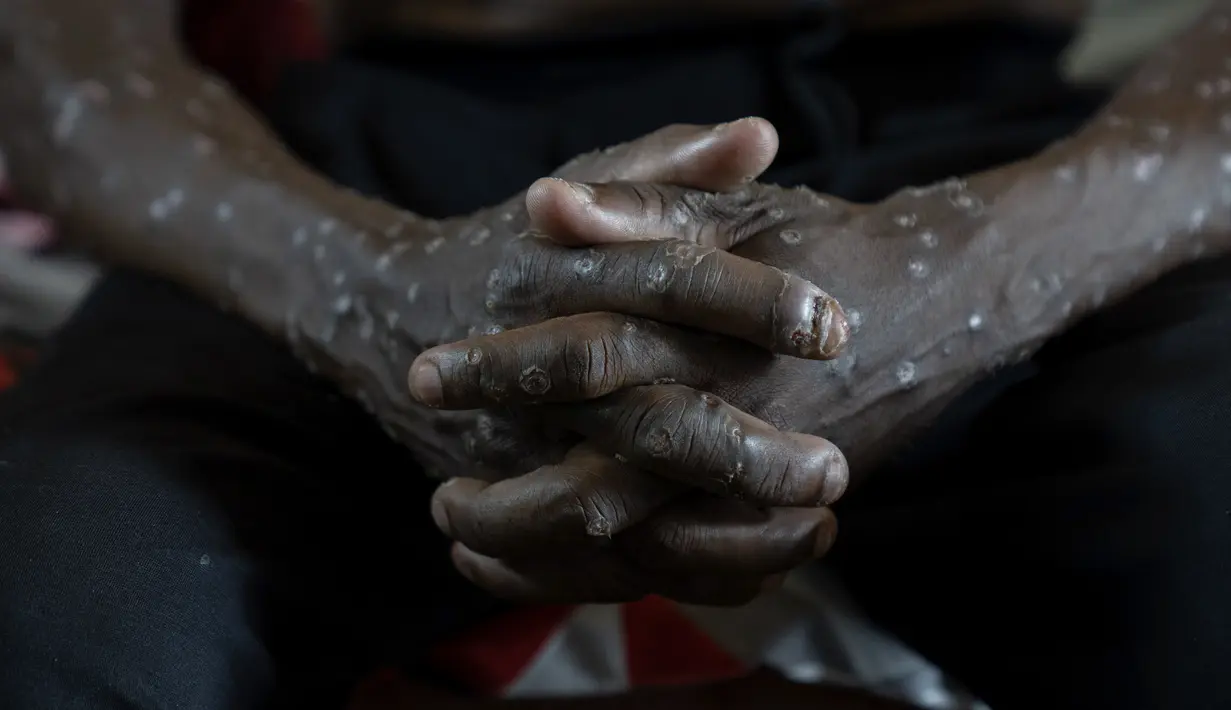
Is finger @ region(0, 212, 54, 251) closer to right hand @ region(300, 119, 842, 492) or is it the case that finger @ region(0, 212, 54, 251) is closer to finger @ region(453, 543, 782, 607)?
right hand @ region(300, 119, 842, 492)

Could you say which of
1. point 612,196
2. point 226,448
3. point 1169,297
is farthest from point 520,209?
point 1169,297

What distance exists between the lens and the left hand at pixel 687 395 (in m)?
0.55

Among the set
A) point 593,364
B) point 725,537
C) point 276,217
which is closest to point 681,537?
point 725,537

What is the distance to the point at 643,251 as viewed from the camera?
565 mm

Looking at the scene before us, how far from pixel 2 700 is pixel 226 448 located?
20 cm

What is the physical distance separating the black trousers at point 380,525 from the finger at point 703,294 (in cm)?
22

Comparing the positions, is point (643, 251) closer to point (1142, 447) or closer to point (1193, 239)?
point (1142, 447)

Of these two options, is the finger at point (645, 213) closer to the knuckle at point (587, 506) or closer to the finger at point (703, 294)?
the finger at point (703, 294)

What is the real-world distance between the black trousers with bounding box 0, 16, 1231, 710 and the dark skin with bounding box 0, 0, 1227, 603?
0.18ft

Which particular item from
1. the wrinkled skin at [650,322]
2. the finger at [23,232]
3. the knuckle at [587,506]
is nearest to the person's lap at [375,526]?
the wrinkled skin at [650,322]

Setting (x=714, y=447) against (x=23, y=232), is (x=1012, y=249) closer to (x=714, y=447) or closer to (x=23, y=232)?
(x=714, y=447)

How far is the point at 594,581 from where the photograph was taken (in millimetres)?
657

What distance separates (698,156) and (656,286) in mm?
94

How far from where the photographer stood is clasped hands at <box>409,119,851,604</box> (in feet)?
1.80
